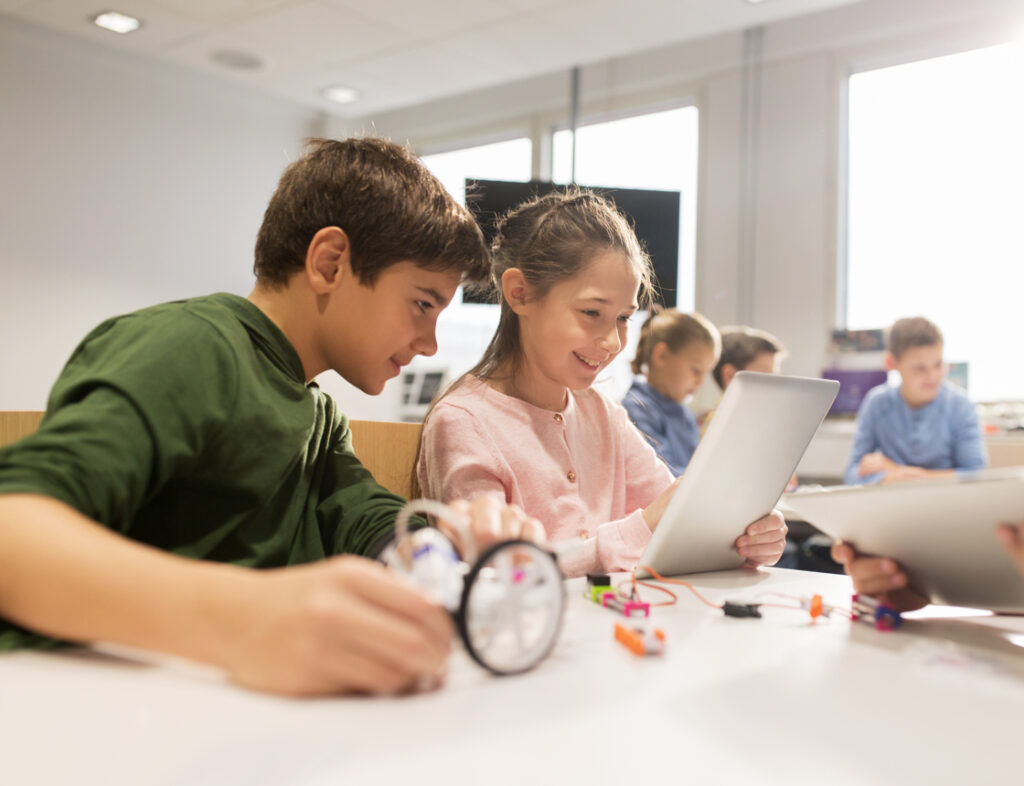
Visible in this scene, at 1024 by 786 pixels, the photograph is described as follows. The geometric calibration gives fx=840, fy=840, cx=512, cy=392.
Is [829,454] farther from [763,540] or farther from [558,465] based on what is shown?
[763,540]

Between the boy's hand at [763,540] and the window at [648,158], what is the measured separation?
341 centimetres

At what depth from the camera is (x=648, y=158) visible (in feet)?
15.4

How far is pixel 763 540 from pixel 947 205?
3.46 m

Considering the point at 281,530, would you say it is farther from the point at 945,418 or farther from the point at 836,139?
the point at 836,139

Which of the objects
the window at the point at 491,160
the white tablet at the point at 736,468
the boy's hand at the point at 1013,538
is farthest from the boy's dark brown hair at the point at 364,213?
the window at the point at 491,160

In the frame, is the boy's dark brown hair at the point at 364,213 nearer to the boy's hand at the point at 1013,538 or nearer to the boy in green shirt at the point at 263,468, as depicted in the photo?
the boy in green shirt at the point at 263,468

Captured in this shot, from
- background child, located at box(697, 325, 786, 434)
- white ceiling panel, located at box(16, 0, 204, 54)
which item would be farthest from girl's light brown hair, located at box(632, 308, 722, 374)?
white ceiling panel, located at box(16, 0, 204, 54)

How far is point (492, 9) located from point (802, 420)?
356 centimetres

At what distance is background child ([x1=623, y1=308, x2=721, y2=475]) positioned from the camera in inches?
99.6

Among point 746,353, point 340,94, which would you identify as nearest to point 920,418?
point 746,353

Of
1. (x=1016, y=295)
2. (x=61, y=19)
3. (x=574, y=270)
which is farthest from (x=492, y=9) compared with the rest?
(x=574, y=270)

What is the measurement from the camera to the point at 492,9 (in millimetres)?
3908

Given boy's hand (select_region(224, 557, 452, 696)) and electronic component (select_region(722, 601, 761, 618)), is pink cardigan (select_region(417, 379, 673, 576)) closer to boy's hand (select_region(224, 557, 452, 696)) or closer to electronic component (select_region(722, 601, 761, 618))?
electronic component (select_region(722, 601, 761, 618))

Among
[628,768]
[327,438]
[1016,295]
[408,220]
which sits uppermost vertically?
[1016,295]
